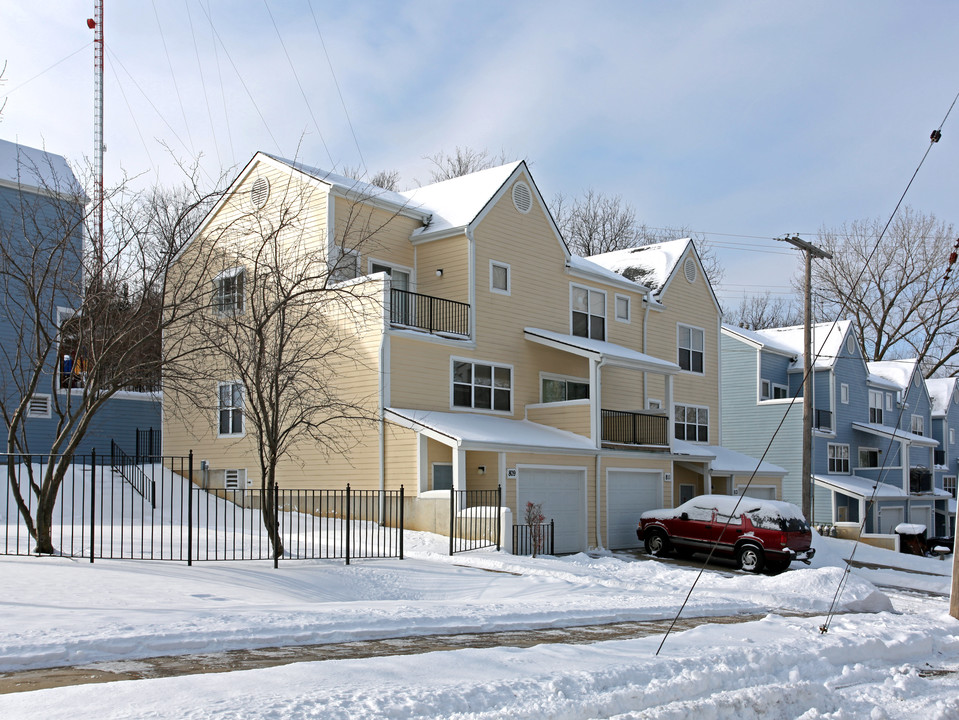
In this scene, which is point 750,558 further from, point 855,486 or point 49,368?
point 855,486

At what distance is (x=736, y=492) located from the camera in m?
33.9

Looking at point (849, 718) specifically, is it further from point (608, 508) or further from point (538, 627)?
point (608, 508)

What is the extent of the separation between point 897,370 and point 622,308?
27984 mm

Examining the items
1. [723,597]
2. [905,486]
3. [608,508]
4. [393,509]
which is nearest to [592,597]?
[723,597]

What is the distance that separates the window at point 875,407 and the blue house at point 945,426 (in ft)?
33.1

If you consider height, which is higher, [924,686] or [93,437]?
[93,437]

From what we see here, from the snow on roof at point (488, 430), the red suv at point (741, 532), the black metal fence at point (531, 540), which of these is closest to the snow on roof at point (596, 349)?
the snow on roof at point (488, 430)

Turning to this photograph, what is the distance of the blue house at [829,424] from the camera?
4244 cm

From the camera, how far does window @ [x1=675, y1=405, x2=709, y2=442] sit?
34234 millimetres

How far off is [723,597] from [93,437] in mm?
21419

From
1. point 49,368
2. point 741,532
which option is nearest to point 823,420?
point 741,532

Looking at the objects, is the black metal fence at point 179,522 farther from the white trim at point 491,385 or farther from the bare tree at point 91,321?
the white trim at point 491,385

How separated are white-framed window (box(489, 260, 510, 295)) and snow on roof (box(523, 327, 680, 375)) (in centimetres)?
142

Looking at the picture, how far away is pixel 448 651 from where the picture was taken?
28.9 feet
